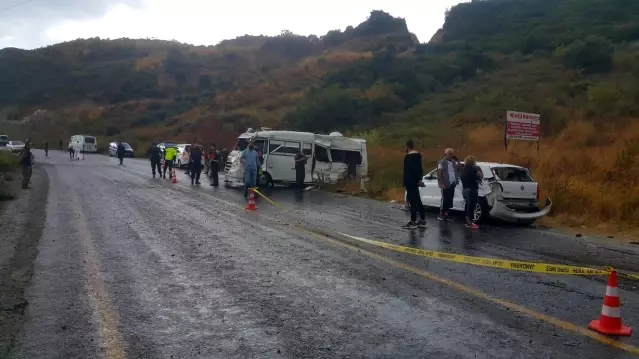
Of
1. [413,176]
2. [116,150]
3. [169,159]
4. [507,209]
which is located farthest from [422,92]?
[413,176]

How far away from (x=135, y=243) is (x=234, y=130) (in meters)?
45.0

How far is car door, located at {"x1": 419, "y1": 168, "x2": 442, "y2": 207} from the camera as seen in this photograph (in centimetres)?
1642

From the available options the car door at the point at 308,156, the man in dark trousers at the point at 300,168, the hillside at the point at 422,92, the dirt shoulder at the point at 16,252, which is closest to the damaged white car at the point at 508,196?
the hillside at the point at 422,92

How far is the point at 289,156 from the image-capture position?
80.6 feet

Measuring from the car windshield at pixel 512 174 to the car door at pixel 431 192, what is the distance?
1.83 m

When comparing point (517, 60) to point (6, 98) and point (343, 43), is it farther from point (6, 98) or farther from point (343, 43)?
point (6, 98)

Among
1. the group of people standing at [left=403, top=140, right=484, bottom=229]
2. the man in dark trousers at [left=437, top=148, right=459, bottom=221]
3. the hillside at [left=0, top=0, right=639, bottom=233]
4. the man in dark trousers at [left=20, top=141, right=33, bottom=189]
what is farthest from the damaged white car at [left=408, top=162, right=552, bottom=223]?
the man in dark trousers at [left=20, top=141, right=33, bottom=189]

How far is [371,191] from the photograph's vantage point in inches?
880

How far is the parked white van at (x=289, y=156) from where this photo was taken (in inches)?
959

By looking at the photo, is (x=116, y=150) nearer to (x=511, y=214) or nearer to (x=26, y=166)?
(x=26, y=166)

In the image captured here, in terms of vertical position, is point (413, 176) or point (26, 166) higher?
point (413, 176)

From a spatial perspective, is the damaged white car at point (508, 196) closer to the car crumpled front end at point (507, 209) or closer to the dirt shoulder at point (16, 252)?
the car crumpled front end at point (507, 209)

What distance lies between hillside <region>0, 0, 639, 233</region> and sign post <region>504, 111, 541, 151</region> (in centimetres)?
112

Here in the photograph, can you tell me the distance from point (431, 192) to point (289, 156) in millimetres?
8975
